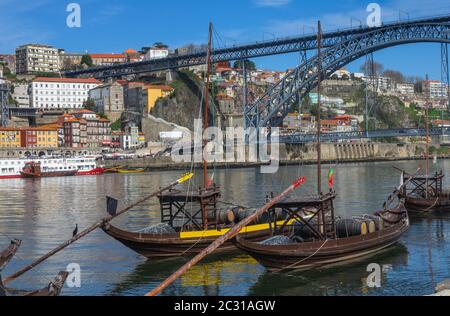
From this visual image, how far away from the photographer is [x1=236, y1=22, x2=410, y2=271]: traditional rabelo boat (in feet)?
52.1

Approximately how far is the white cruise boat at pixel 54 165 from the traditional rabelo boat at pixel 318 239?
51921 millimetres

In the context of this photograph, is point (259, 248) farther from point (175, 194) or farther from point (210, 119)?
point (210, 119)

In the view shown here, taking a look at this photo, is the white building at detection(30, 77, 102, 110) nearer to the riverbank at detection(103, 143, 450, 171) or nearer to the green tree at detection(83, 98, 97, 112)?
the green tree at detection(83, 98, 97, 112)

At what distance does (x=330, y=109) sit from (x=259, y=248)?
12500 cm

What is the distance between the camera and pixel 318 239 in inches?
663

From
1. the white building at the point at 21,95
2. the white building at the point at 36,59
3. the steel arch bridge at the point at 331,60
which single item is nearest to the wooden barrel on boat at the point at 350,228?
the steel arch bridge at the point at 331,60

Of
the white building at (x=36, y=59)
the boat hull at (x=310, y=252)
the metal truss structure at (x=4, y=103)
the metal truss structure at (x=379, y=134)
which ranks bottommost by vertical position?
the boat hull at (x=310, y=252)

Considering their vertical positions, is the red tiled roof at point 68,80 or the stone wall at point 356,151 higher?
the red tiled roof at point 68,80

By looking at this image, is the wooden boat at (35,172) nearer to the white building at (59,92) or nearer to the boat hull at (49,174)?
the boat hull at (49,174)

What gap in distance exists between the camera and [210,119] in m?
99.3

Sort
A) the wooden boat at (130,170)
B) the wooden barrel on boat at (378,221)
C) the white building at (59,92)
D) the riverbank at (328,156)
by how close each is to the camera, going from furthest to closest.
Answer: the white building at (59,92)
the riverbank at (328,156)
the wooden boat at (130,170)
the wooden barrel on boat at (378,221)

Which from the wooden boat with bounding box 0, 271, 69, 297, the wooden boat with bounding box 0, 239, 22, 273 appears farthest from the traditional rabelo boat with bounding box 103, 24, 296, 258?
the wooden boat with bounding box 0, 271, 69, 297

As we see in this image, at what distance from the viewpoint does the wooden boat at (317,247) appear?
51.9 ft

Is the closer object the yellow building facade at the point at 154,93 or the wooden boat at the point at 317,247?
the wooden boat at the point at 317,247
